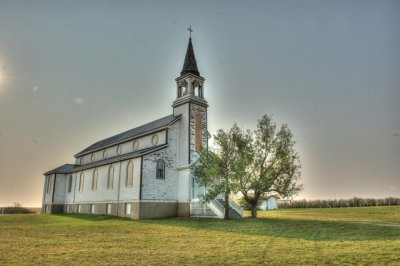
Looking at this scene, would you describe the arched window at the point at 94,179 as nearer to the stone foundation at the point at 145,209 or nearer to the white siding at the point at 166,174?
the stone foundation at the point at 145,209

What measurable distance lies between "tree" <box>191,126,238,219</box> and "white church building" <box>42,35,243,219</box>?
6.77 ft

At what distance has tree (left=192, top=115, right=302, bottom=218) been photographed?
27812mm

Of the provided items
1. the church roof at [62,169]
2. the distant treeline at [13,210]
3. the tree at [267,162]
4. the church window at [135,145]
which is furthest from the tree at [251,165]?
the distant treeline at [13,210]

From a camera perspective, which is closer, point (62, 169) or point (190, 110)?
point (190, 110)

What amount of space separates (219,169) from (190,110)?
9327mm

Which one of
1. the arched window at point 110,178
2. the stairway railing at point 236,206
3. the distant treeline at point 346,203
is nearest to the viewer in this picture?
the stairway railing at point 236,206

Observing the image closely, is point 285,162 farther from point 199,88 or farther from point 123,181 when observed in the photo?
point 123,181

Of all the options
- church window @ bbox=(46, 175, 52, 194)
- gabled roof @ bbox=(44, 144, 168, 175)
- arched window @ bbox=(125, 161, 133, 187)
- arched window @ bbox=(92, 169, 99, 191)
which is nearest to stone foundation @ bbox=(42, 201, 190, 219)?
arched window @ bbox=(125, 161, 133, 187)

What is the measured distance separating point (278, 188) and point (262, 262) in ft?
65.9

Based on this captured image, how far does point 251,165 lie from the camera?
28.9m

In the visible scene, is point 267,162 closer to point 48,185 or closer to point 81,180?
point 81,180

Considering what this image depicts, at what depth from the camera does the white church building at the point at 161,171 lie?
30.4 metres

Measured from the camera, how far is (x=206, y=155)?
99.2ft

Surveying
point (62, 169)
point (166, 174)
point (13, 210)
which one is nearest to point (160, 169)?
point (166, 174)
